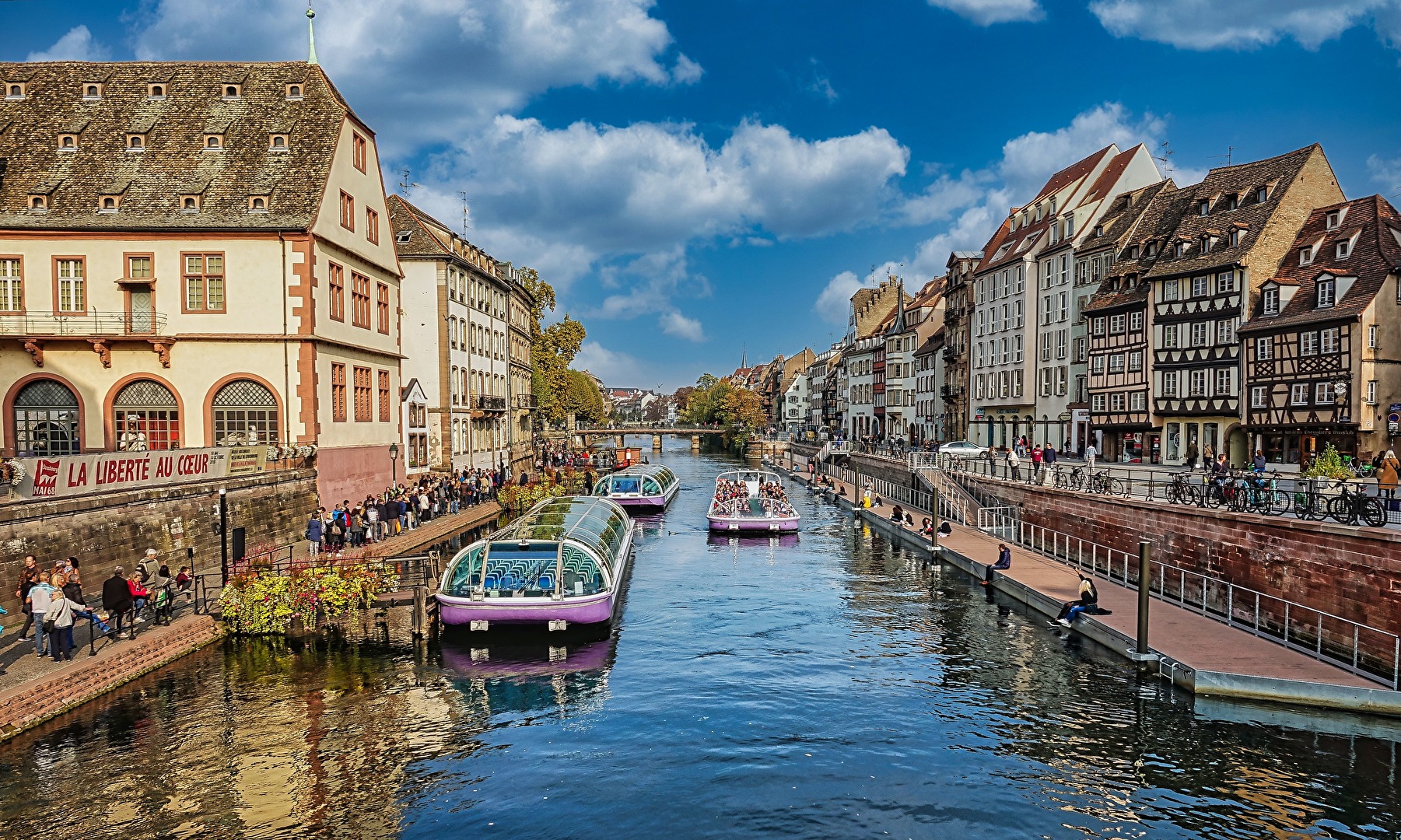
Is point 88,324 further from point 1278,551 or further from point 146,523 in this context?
point 1278,551

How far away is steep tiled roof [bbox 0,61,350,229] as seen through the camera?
3362cm

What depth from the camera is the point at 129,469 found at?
80.1 feet

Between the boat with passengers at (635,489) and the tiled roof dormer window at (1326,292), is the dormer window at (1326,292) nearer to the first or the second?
the tiled roof dormer window at (1326,292)

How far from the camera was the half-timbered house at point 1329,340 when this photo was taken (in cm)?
3741

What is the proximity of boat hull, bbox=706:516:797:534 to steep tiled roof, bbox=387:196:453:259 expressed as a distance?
1025 inches

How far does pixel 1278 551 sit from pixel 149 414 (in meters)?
35.9

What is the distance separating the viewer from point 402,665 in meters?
21.4

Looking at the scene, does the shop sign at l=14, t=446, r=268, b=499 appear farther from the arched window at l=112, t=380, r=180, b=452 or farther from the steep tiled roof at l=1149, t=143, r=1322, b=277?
the steep tiled roof at l=1149, t=143, r=1322, b=277

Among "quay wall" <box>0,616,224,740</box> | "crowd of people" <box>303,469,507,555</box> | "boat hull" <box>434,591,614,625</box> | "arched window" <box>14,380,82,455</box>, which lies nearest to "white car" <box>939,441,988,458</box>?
"crowd of people" <box>303,469,507,555</box>

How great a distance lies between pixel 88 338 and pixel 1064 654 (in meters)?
32.8

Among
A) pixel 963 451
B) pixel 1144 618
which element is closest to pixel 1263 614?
pixel 1144 618

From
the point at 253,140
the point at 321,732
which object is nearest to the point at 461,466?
the point at 253,140

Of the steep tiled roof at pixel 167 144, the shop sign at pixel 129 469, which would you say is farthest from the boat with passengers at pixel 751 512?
the steep tiled roof at pixel 167 144

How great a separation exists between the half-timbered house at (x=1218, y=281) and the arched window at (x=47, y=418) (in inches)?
1852
